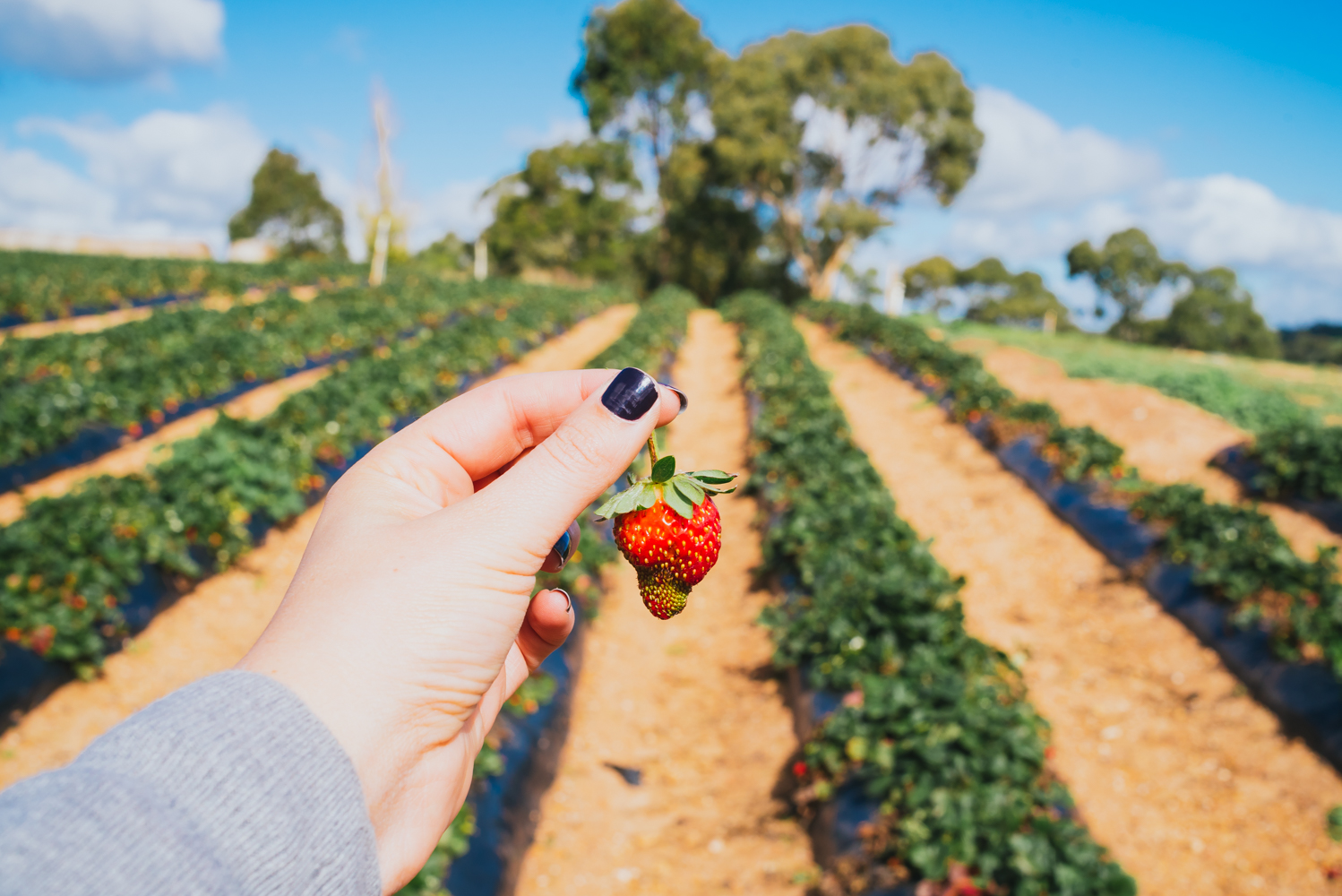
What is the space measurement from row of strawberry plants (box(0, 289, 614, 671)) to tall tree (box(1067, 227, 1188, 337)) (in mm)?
53510

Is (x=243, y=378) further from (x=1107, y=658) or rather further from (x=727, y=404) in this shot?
(x=1107, y=658)

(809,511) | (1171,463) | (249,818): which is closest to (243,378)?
(809,511)

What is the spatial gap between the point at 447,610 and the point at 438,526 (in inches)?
5.8

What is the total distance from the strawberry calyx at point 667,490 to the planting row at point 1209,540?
555 cm

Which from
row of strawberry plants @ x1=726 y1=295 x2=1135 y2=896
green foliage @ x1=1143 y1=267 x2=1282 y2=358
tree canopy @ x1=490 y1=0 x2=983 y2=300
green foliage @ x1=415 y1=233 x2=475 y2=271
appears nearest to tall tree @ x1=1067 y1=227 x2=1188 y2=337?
green foliage @ x1=1143 y1=267 x2=1282 y2=358

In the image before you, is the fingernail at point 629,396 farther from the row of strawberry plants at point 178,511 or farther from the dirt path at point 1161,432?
the dirt path at point 1161,432

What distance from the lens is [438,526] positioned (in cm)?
128

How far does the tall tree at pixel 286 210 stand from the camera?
2315 inches

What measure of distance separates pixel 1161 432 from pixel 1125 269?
49.0 m

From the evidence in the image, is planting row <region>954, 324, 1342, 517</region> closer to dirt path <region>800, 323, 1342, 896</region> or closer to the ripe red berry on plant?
dirt path <region>800, 323, 1342, 896</region>

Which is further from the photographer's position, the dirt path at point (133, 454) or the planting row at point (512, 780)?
the dirt path at point (133, 454)

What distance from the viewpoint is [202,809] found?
0.84m

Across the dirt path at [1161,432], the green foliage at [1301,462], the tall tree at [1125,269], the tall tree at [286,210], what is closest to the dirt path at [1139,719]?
Result: the dirt path at [1161,432]

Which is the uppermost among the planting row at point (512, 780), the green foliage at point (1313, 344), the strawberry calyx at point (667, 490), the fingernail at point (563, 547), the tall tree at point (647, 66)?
the tall tree at point (647, 66)
